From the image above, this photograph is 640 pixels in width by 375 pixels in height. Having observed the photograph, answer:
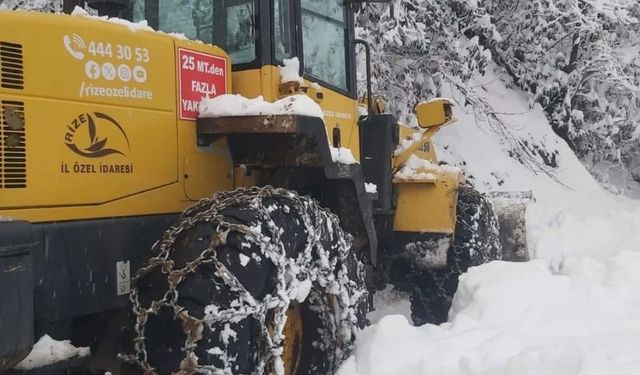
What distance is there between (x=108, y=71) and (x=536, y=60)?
10.8 m

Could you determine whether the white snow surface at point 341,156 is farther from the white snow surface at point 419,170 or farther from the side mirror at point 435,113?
the side mirror at point 435,113

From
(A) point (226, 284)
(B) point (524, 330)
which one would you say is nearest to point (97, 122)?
(A) point (226, 284)

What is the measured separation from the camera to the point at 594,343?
3.41m

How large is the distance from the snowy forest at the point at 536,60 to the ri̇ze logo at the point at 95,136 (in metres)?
6.68

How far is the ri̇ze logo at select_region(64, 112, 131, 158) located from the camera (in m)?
3.00

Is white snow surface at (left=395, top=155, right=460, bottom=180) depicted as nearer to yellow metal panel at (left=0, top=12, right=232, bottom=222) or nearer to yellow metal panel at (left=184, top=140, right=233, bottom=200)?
yellow metal panel at (left=184, top=140, right=233, bottom=200)

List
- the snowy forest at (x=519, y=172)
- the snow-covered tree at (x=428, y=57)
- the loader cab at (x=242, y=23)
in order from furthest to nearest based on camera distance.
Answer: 1. the snow-covered tree at (x=428, y=57)
2. the loader cab at (x=242, y=23)
3. the snowy forest at (x=519, y=172)

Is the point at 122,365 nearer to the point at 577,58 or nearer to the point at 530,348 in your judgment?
the point at 530,348

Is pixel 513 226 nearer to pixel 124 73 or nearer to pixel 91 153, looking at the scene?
pixel 124 73

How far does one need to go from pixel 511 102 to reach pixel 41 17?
11.1 m

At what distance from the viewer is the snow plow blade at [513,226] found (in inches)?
291

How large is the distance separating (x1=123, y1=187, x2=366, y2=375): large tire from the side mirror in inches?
111

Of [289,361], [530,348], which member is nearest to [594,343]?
[530,348]

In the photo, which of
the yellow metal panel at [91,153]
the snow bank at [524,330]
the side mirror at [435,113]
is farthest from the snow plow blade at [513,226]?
the yellow metal panel at [91,153]
